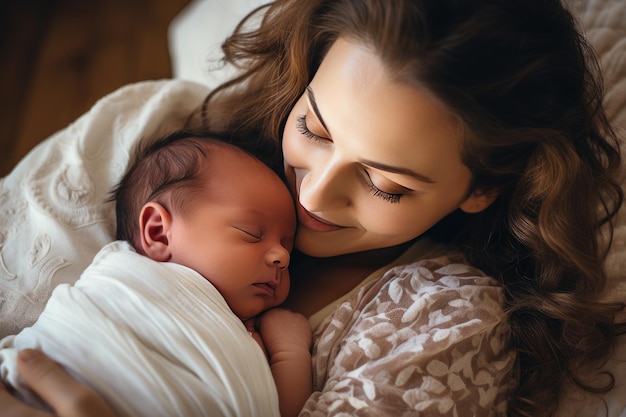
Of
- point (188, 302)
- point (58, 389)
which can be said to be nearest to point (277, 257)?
point (188, 302)

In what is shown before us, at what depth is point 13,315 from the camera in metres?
1.16

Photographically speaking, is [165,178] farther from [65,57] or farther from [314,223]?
[65,57]

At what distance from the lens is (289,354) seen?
109 centimetres

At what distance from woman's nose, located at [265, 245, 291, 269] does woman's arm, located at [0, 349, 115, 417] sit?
1.22ft

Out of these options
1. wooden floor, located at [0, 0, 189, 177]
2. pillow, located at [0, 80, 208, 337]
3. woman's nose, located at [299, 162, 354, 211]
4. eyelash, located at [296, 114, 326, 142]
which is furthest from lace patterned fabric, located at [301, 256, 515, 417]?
wooden floor, located at [0, 0, 189, 177]

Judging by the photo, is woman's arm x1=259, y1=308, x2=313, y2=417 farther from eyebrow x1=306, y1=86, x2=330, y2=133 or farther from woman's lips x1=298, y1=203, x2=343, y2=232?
eyebrow x1=306, y1=86, x2=330, y2=133

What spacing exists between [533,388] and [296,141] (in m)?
0.66

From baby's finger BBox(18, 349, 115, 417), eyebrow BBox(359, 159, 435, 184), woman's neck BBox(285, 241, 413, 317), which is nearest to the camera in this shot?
baby's finger BBox(18, 349, 115, 417)

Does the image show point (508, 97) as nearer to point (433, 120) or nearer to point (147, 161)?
point (433, 120)

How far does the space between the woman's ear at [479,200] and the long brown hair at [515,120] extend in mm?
16

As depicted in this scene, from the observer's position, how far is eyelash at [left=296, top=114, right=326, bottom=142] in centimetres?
107

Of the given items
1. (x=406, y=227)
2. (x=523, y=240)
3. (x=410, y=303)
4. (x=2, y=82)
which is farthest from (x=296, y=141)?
(x=2, y=82)

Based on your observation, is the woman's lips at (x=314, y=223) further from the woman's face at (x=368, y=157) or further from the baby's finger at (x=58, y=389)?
the baby's finger at (x=58, y=389)

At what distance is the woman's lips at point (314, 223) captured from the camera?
1.16 m
